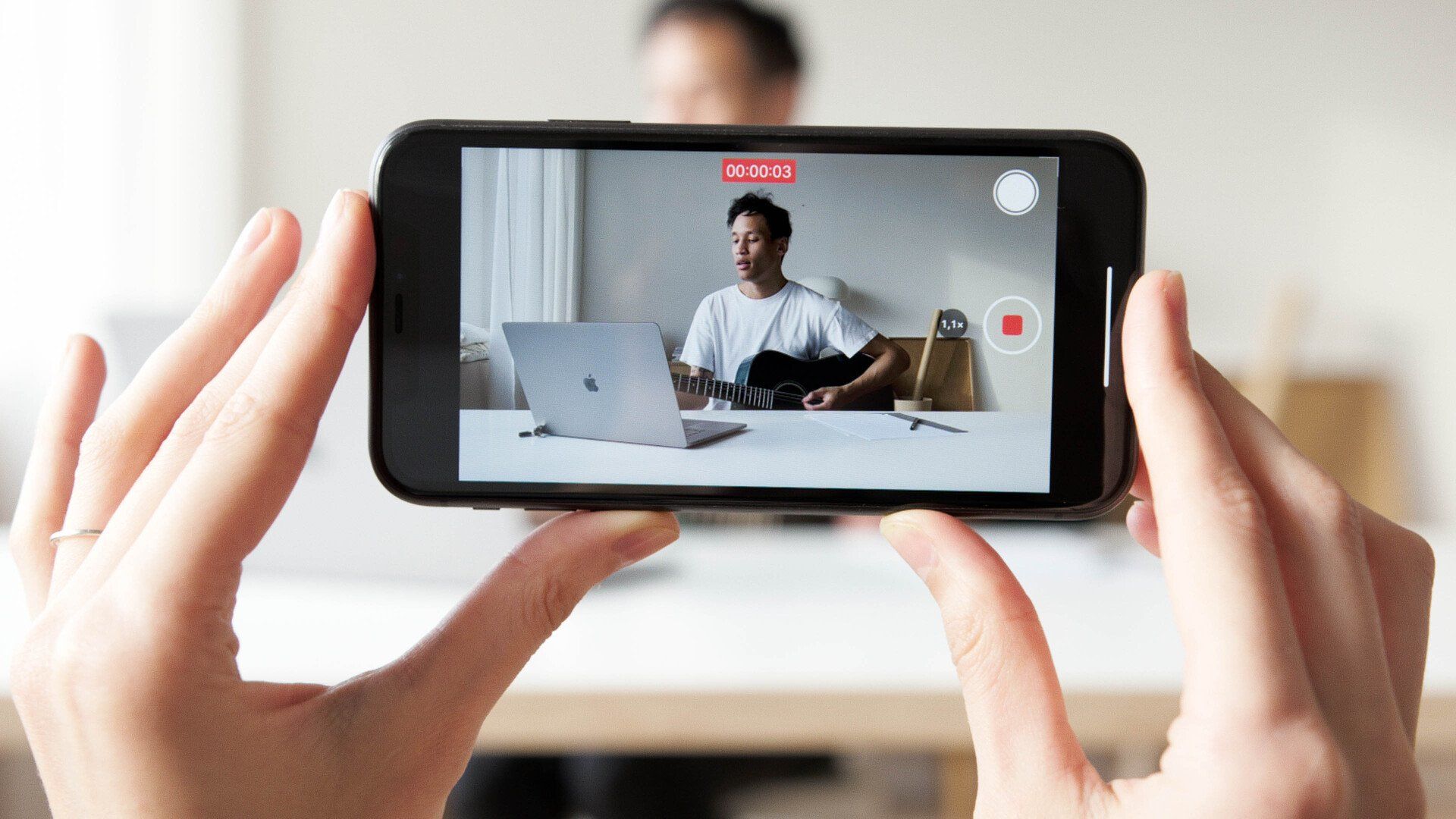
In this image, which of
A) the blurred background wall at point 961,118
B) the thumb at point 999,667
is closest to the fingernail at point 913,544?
the thumb at point 999,667

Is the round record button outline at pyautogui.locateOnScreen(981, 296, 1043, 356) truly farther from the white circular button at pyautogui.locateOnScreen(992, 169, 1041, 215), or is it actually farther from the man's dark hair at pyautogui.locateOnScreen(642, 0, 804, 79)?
the man's dark hair at pyautogui.locateOnScreen(642, 0, 804, 79)

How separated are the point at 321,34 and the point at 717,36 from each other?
3.31 feet

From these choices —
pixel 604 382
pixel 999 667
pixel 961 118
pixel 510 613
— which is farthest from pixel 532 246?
pixel 961 118

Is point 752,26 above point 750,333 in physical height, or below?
above

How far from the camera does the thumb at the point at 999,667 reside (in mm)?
368

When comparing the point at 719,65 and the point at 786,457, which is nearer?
the point at 786,457

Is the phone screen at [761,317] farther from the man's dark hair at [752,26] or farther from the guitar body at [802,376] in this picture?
the man's dark hair at [752,26]

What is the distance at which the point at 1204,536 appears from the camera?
1.13 ft

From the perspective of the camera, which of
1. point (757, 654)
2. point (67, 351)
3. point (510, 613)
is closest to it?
point (510, 613)

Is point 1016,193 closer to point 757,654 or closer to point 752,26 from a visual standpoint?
point 757,654

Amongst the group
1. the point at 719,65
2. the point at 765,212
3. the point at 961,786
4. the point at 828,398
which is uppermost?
the point at 719,65

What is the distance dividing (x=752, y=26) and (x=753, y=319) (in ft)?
3.07

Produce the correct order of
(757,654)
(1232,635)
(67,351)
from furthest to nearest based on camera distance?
(757,654) < (67,351) < (1232,635)

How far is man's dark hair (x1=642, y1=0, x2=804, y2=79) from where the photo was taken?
1271 millimetres
